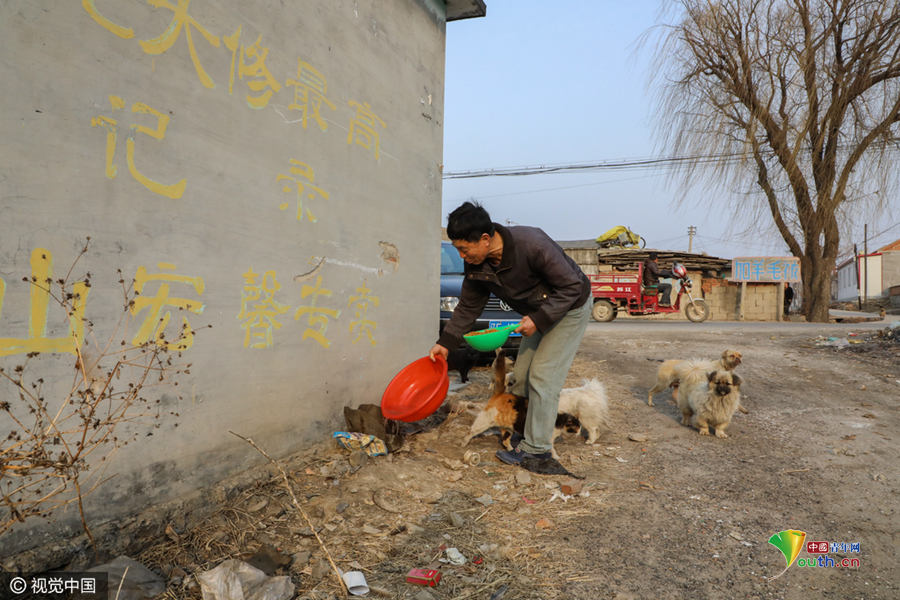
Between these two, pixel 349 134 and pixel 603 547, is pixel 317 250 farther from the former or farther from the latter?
pixel 603 547

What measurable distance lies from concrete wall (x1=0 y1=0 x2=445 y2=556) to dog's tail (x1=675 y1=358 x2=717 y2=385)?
2.91 meters

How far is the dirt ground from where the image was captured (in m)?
Answer: 2.20

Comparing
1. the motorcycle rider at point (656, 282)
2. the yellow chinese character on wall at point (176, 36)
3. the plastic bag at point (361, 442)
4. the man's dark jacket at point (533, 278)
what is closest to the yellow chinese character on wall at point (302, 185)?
the yellow chinese character on wall at point (176, 36)

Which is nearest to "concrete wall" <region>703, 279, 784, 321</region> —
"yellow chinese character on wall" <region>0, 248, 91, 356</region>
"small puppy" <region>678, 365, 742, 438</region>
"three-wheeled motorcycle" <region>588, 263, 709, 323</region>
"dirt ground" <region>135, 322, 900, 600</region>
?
"three-wheeled motorcycle" <region>588, 263, 709, 323</region>

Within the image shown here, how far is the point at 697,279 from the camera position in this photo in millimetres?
23062

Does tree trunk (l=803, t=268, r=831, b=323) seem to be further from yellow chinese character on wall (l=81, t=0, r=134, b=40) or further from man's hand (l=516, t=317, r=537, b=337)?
yellow chinese character on wall (l=81, t=0, r=134, b=40)

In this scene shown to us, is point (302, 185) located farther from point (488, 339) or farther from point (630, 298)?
point (630, 298)

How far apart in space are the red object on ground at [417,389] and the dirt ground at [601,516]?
35 centimetres

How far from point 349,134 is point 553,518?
2914mm

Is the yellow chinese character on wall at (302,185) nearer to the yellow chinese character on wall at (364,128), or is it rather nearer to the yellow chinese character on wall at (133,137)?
the yellow chinese character on wall at (364,128)

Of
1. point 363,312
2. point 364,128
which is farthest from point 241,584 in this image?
point 364,128

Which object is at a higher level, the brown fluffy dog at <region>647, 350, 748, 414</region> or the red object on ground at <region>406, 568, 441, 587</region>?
the brown fluffy dog at <region>647, 350, 748, 414</region>

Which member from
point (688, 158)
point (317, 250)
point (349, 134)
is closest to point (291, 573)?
point (317, 250)

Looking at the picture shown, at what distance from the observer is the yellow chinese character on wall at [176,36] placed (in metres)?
2.22
